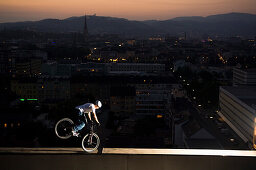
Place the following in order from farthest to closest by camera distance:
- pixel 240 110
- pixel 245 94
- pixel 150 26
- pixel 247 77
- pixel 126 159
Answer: pixel 150 26, pixel 247 77, pixel 245 94, pixel 240 110, pixel 126 159

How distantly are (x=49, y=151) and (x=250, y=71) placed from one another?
12703 millimetres

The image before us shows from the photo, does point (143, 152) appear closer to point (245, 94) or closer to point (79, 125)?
point (79, 125)

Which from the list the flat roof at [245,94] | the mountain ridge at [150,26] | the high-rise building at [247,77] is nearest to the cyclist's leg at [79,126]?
the flat roof at [245,94]

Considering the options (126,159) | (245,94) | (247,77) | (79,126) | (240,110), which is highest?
(79,126)

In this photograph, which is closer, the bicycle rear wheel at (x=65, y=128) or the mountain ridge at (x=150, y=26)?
the bicycle rear wheel at (x=65, y=128)

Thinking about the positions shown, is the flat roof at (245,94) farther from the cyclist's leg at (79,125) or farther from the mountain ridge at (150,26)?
the mountain ridge at (150,26)

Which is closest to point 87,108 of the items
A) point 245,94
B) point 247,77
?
point 245,94

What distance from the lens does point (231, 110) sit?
28.3ft

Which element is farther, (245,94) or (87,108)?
(245,94)

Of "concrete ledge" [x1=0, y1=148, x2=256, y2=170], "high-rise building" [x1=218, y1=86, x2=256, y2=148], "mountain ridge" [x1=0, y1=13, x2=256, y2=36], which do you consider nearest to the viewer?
"concrete ledge" [x1=0, y1=148, x2=256, y2=170]

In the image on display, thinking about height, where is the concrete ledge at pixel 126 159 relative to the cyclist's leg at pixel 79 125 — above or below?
below

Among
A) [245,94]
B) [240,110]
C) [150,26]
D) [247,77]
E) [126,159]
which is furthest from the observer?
[150,26]

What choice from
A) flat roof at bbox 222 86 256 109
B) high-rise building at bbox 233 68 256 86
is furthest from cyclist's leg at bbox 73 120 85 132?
high-rise building at bbox 233 68 256 86

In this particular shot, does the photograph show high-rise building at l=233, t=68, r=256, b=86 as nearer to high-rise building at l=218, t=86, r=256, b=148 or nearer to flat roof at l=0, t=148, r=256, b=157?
high-rise building at l=218, t=86, r=256, b=148
